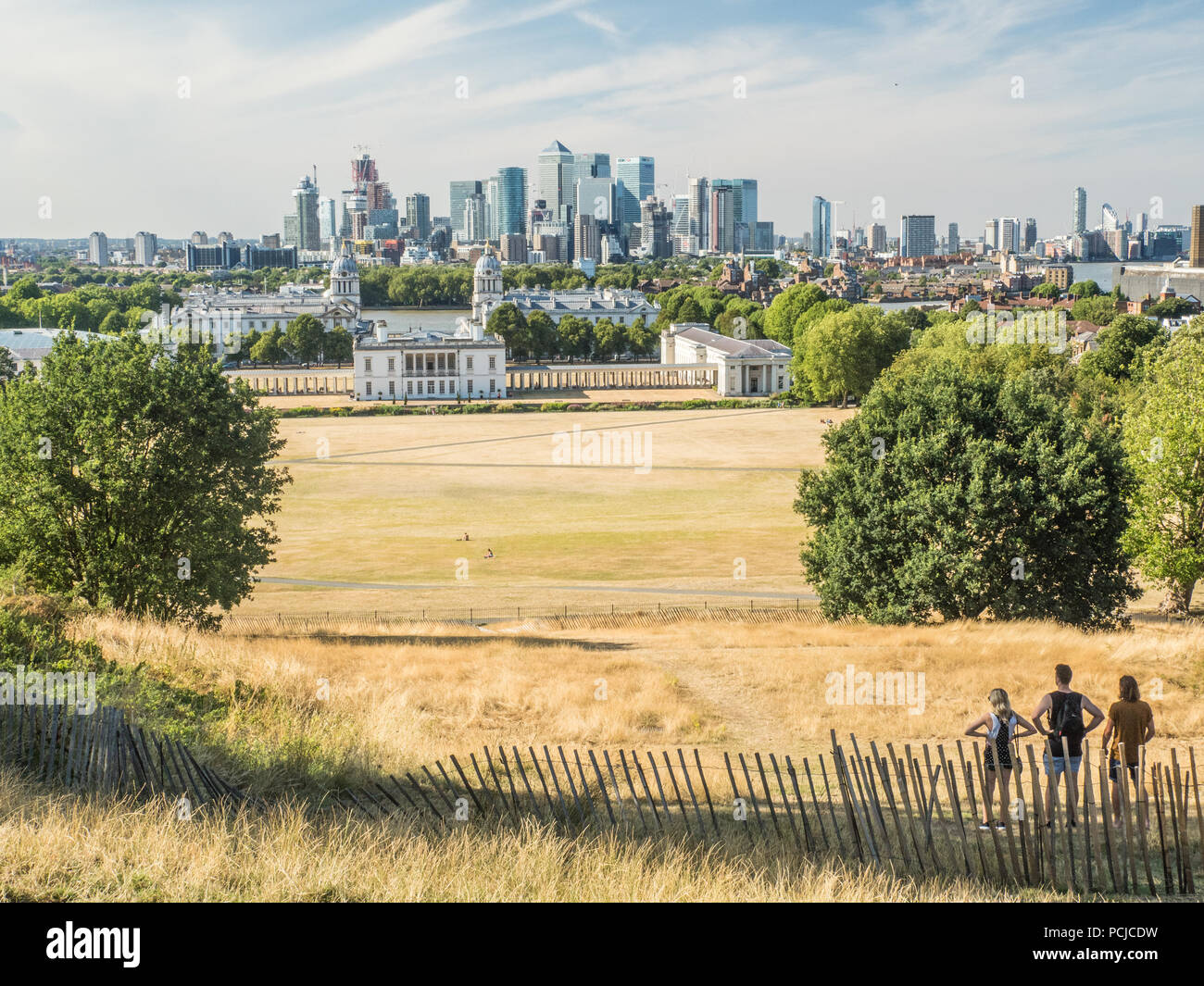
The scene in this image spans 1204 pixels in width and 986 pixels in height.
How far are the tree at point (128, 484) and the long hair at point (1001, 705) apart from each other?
17.9 m

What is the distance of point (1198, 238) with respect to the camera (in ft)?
633

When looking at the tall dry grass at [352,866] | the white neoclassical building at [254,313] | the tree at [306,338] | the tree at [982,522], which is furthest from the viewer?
the white neoclassical building at [254,313]

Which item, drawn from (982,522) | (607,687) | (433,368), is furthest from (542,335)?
(607,687)

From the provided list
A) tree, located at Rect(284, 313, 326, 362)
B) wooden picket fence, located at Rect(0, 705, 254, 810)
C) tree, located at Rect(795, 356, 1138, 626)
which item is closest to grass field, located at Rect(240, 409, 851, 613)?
tree, located at Rect(795, 356, 1138, 626)

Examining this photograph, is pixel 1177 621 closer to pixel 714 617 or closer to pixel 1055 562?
pixel 1055 562

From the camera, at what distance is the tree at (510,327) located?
131375 millimetres

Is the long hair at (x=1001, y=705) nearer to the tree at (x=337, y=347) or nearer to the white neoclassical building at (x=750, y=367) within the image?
the white neoclassical building at (x=750, y=367)

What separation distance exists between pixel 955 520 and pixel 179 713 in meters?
17.6

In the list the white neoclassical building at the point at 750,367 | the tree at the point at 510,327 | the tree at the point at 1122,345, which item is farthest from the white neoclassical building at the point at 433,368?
the tree at the point at 1122,345

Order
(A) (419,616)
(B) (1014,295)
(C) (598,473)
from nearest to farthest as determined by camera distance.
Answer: (A) (419,616) < (C) (598,473) < (B) (1014,295)

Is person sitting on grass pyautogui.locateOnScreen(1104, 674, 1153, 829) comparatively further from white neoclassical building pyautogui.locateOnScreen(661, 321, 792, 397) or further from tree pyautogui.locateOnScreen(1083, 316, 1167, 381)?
white neoclassical building pyautogui.locateOnScreen(661, 321, 792, 397)

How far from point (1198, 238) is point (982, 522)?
19543 centimetres
